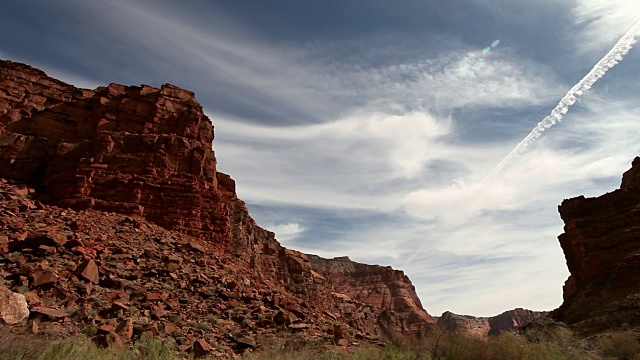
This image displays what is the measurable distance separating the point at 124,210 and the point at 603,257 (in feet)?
189

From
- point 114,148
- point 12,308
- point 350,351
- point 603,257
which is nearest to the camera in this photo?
point 12,308

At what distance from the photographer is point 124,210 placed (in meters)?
22.9

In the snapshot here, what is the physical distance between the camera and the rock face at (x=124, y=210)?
1292cm

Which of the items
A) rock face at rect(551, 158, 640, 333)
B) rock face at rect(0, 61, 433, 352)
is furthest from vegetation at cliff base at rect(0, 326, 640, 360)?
rock face at rect(551, 158, 640, 333)

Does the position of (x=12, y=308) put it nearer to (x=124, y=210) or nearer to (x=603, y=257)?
(x=124, y=210)

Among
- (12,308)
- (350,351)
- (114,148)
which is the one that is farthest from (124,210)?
(350,351)

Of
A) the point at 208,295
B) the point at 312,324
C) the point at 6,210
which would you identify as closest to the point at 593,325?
the point at 312,324

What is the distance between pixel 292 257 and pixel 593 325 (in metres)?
39.8

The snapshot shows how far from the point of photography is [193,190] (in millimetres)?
25812

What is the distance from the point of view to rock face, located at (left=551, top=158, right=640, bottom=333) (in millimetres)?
34469

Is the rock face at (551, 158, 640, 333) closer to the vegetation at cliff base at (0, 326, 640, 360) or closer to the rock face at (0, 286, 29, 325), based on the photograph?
the vegetation at cliff base at (0, 326, 640, 360)

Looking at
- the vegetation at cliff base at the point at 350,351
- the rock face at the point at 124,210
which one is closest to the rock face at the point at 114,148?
the rock face at the point at 124,210

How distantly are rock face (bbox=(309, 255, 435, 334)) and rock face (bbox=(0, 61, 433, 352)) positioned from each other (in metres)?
84.4

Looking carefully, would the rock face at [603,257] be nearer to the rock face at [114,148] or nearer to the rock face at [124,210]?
the rock face at [124,210]
